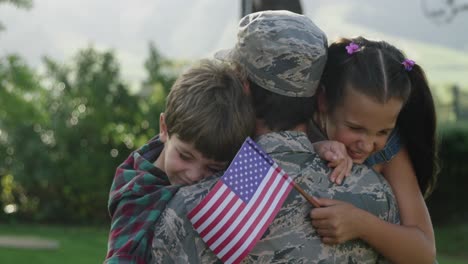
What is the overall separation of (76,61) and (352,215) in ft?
40.6

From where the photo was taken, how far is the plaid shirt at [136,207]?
2990mm

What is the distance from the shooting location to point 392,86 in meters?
3.19

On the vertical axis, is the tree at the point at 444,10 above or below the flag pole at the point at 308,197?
below

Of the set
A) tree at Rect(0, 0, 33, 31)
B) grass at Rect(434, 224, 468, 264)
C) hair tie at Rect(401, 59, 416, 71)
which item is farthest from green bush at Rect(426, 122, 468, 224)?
hair tie at Rect(401, 59, 416, 71)

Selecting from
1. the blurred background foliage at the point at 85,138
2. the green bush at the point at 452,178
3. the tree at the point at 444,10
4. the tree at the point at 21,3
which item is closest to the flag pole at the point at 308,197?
the tree at the point at 21,3

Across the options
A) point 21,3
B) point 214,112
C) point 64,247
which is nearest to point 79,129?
point 21,3

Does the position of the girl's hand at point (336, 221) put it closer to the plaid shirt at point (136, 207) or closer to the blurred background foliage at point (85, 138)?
the plaid shirt at point (136, 207)

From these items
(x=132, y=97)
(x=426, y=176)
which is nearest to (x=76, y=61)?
(x=132, y=97)

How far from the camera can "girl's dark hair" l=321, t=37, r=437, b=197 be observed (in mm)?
3188

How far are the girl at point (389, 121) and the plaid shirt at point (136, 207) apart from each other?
0.53m

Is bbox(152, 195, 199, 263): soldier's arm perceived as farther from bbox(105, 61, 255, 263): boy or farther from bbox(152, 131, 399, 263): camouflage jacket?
bbox(105, 61, 255, 263): boy

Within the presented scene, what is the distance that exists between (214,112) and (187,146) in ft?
0.51

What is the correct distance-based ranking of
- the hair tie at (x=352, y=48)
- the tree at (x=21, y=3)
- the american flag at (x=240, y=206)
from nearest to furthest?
the american flag at (x=240, y=206) → the hair tie at (x=352, y=48) → the tree at (x=21, y=3)

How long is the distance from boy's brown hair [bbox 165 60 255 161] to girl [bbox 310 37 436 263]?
286 millimetres
